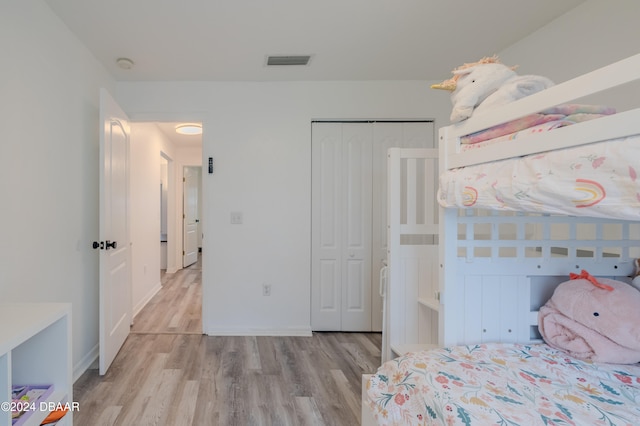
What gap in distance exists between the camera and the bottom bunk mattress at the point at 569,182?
704 mm

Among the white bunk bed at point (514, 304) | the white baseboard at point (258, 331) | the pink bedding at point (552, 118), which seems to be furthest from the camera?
the white baseboard at point (258, 331)

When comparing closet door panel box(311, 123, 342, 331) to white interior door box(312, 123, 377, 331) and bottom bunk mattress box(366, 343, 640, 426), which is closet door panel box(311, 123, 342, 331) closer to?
white interior door box(312, 123, 377, 331)

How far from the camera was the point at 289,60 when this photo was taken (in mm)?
2428

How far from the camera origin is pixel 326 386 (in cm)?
199

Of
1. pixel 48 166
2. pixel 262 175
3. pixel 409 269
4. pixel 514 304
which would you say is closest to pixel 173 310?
pixel 262 175

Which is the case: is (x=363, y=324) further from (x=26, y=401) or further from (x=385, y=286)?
(x=26, y=401)

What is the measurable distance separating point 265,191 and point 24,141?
1.64 meters

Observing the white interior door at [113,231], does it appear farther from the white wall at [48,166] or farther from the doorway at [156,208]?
the doorway at [156,208]

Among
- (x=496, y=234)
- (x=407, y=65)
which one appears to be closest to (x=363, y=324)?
(x=496, y=234)

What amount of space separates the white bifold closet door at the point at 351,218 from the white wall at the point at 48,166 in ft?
5.88

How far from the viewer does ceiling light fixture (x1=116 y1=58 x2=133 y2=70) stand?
2.35m

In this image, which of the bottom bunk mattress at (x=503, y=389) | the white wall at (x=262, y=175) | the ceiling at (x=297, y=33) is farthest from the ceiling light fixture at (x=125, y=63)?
the bottom bunk mattress at (x=503, y=389)

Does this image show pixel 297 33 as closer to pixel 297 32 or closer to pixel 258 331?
pixel 297 32

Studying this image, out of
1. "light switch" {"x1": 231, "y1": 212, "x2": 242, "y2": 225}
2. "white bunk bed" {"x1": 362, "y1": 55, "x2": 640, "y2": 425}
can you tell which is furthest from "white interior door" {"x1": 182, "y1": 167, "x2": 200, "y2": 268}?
"white bunk bed" {"x1": 362, "y1": 55, "x2": 640, "y2": 425}
